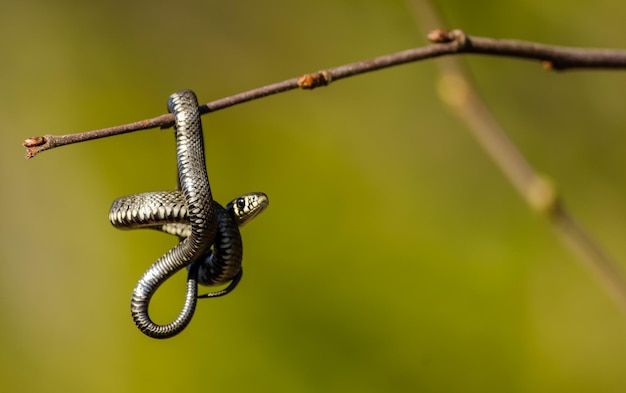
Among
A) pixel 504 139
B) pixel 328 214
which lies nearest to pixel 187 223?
pixel 504 139

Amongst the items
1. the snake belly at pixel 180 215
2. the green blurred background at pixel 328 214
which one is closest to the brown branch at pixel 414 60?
the snake belly at pixel 180 215

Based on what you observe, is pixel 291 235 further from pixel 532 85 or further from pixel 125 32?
pixel 125 32

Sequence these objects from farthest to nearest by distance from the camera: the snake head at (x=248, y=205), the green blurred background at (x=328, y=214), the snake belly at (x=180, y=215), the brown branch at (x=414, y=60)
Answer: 1. the green blurred background at (x=328, y=214)
2. the snake head at (x=248, y=205)
3. the snake belly at (x=180, y=215)
4. the brown branch at (x=414, y=60)

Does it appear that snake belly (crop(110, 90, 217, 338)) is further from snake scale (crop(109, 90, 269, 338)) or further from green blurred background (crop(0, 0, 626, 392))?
green blurred background (crop(0, 0, 626, 392))

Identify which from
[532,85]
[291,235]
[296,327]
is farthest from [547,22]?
[296,327]

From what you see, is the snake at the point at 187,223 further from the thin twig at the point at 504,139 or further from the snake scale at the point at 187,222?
the thin twig at the point at 504,139

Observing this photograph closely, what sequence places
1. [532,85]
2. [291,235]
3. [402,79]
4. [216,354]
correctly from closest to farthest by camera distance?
[216,354]
[291,235]
[532,85]
[402,79]

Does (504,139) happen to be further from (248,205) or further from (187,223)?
(187,223)
